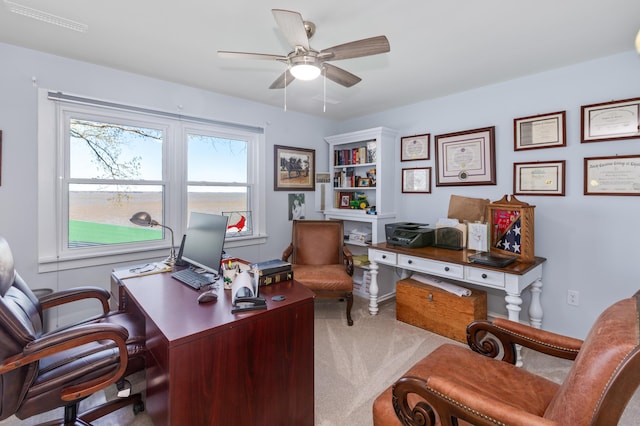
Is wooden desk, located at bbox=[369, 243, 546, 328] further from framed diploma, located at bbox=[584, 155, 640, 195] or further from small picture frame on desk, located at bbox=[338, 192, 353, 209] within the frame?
small picture frame on desk, located at bbox=[338, 192, 353, 209]

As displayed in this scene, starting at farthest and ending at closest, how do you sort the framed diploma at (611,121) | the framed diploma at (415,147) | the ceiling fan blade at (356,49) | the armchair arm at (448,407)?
the framed diploma at (415,147) < the framed diploma at (611,121) < the ceiling fan blade at (356,49) < the armchair arm at (448,407)

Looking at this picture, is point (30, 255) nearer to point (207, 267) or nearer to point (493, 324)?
point (207, 267)

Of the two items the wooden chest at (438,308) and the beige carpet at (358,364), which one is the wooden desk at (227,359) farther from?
the wooden chest at (438,308)

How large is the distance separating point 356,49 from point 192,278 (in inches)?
66.1

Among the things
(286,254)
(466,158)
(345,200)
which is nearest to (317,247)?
(286,254)

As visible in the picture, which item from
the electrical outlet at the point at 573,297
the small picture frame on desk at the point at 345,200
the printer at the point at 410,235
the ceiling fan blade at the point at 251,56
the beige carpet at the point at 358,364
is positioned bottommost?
the beige carpet at the point at 358,364

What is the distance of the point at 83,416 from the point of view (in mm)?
1604

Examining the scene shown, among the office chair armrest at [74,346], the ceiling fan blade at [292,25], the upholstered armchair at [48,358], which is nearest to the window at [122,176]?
the upholstered armchair at [48,358]

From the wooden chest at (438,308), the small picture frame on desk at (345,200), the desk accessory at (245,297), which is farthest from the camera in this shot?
the small picture frame on desk at (345,200)

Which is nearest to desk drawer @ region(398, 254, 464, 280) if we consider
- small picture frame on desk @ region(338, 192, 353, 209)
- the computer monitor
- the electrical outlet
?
the electrical outlet

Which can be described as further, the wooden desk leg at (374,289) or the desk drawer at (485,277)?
the wooden desk leg at (374,289)

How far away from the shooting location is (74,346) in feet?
4.17

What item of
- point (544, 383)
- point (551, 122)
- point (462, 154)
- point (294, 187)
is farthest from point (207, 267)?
point (551, 122)

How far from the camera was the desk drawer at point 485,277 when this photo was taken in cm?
231
